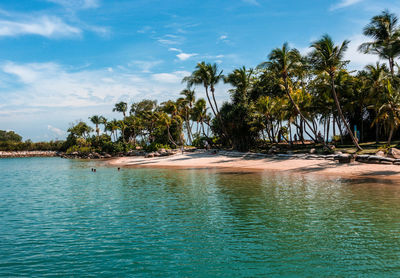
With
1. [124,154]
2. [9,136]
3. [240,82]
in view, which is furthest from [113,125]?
[9,136]

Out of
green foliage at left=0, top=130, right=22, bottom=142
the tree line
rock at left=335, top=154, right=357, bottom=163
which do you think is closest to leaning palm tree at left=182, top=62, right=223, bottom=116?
the tree line

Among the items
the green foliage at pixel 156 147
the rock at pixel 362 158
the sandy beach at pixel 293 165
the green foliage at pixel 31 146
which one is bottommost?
the sandy beach at pixel 293 165

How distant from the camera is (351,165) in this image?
30.1 metres

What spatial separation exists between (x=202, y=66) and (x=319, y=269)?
48.0 meters

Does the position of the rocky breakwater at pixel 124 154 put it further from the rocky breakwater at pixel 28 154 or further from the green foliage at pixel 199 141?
the rocky breakwater at pixel 28 154

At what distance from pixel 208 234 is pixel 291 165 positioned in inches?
992

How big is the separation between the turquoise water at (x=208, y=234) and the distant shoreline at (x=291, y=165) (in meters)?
6.57

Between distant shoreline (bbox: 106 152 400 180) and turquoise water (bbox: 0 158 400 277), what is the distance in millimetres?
6572

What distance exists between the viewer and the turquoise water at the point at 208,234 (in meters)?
8.61

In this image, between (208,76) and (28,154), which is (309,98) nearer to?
(208,76)

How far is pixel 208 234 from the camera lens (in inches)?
→ 457

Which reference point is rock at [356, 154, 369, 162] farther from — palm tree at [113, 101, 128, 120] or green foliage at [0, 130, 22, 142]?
green foliage at [0, 130, 22, 142]

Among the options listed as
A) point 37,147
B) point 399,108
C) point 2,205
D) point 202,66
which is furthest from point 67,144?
point 399,108

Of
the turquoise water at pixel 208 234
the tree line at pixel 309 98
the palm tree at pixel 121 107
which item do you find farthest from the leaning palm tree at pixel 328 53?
the palm tree at pixel 121 107
